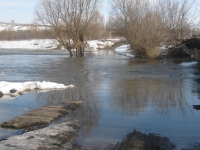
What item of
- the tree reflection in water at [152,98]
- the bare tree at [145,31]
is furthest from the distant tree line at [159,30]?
the tree reflection in water at [152,98]

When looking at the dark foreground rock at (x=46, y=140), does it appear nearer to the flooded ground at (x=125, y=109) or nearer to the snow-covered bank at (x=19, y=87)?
the flooded ground at (x=125, y=109)

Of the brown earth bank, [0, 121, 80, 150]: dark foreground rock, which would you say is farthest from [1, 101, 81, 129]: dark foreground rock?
[0, 121, 80, 150]: dark foreground rock

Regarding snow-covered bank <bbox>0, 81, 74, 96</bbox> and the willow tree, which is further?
the willow tree

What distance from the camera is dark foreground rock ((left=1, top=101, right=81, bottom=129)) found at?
783cm

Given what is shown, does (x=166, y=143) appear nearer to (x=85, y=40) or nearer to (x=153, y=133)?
(x=153, y=133)

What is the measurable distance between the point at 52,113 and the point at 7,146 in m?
2.97

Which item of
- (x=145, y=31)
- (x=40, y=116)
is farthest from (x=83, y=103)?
(x=145, y=31)

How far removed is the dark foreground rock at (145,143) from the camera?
6.11 meters

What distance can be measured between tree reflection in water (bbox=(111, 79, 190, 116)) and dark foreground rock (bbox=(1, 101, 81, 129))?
1596mm

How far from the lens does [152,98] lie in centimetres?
1175

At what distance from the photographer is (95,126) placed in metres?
7.77

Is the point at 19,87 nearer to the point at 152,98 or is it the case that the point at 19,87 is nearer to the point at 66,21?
the point at 152,98

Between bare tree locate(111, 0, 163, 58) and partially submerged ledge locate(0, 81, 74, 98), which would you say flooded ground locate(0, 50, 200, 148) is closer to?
partially submerged ledge locate(0, 81, 74, 98)

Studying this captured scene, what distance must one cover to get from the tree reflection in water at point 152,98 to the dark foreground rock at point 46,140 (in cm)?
261
